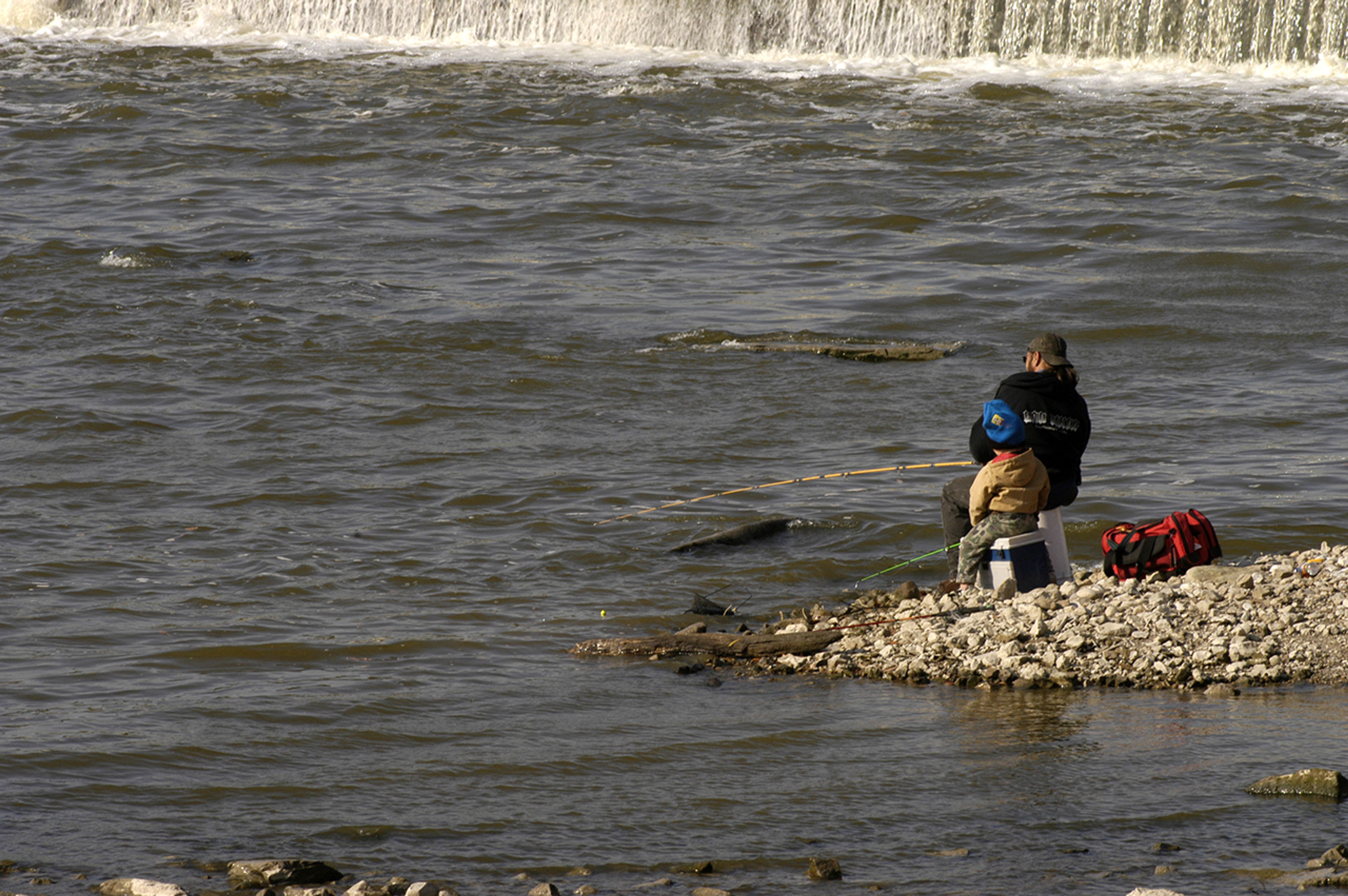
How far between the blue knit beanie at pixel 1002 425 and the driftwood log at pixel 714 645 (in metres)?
1.08

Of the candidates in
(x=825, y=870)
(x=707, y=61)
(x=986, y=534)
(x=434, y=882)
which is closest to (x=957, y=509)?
(x=986, y=534)

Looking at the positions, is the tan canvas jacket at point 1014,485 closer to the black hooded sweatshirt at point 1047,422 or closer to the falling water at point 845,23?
the black hooded sweatshirt at point 1047,422

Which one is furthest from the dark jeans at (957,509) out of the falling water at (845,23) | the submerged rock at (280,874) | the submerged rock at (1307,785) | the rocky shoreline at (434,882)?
the falling water at (845,23)

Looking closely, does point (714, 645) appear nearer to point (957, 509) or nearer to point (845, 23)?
point (957, 509)

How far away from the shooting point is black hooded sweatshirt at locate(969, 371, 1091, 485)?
709 centimetres

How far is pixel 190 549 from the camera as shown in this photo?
28.7 feet

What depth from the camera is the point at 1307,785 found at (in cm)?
476

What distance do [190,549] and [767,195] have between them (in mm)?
10808

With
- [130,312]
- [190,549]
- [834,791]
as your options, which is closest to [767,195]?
[130,312]

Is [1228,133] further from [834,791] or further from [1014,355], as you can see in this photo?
[834,791]

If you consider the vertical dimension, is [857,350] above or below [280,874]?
above

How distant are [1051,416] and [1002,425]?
353mm

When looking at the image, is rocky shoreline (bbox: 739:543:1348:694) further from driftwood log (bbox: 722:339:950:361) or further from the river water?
driftwood log (bbox: 722:339:950:361)

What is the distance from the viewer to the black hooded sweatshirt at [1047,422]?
7.09 m
